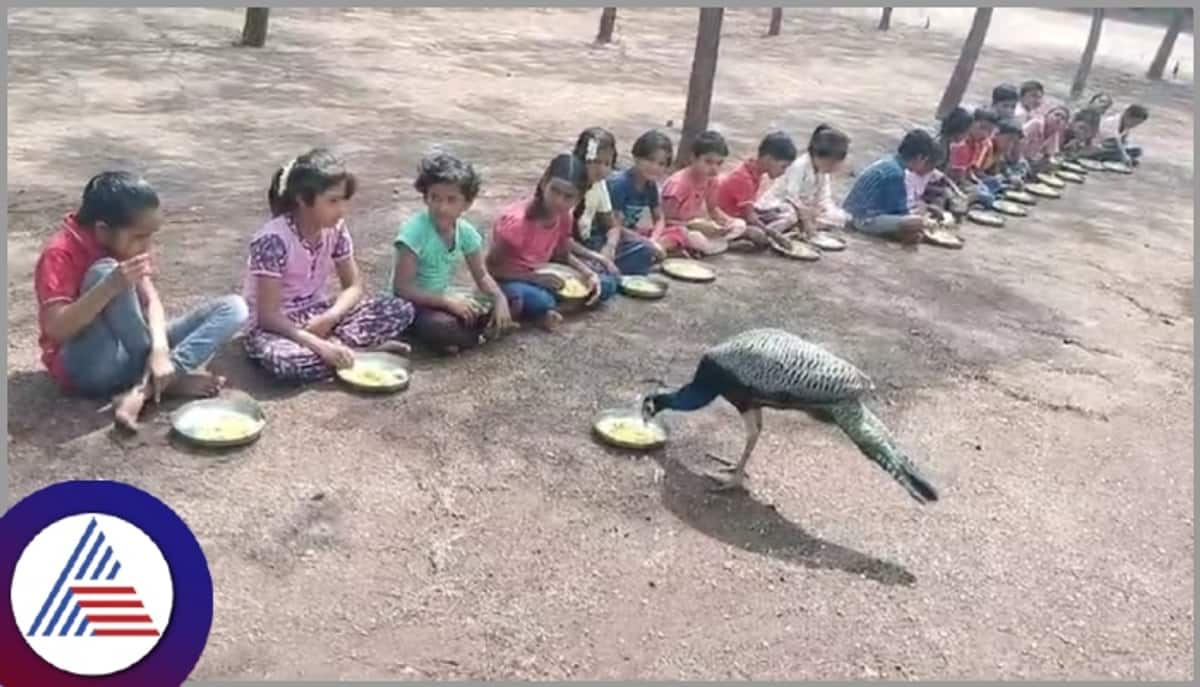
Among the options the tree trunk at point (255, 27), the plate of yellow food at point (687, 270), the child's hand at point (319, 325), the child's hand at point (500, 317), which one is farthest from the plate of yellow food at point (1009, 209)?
the tree trunk at point (255, 27)

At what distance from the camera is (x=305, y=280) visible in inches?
152

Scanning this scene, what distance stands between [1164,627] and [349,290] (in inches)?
108

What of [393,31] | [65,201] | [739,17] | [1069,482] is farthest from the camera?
[739,17]

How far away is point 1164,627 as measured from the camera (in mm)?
2994

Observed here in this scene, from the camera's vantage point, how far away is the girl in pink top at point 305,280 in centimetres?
364

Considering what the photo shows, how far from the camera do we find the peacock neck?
3.36 metres

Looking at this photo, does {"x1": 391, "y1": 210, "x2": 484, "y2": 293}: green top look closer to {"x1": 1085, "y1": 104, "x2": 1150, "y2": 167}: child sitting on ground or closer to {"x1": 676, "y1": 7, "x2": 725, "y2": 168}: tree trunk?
{"x1": 676, "y1": 7, "x2": 725, "y2": 168}: tree trunk

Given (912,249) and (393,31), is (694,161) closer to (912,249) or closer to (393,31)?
(912,249)

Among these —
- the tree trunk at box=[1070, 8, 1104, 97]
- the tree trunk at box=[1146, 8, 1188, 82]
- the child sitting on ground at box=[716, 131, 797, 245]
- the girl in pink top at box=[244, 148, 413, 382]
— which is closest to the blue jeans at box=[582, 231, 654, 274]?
the child sitting on ground at box=[716, 131, 797, 245]

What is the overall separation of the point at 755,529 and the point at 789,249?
2.91 metres

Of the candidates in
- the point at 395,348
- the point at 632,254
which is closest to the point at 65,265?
the point at 395,348

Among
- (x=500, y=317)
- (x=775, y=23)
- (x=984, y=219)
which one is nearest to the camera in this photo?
(x=500, y=317)

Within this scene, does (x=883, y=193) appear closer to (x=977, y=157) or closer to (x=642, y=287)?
(x=977, y=157)

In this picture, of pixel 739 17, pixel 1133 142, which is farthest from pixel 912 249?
pixel 739 17
